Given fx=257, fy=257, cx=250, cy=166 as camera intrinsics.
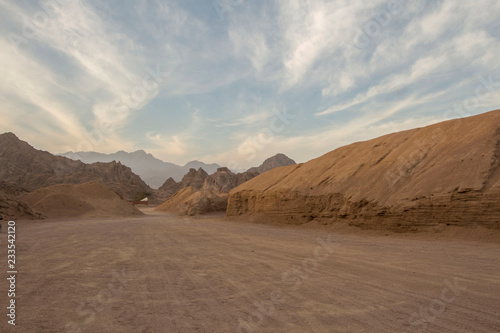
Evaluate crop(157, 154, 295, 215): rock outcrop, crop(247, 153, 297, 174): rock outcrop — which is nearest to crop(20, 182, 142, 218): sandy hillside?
crop(157, 154, 295, 215): rock outcrop

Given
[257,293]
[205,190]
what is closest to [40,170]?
[205,190]

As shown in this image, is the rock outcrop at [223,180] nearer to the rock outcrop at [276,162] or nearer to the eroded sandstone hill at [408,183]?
the rock outcrop at [276,162]

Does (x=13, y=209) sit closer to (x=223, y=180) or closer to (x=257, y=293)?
(x=257, y=293)

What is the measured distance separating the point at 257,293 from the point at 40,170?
98.9 meters

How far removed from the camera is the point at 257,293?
4215 mm

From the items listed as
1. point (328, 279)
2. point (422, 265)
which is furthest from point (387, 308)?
point (422, 265)

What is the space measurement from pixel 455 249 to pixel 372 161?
985cm

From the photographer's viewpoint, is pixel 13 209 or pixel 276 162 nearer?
pixel 13 209

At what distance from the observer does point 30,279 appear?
16.0 feet

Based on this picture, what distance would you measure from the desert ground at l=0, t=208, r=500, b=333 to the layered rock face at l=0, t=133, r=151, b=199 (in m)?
81.8

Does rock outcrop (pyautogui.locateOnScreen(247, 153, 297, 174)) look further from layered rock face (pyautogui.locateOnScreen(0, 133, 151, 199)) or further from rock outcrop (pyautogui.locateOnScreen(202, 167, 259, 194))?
layered rock face (pyautogui.locateOnScreen(0, 133, 151, 199))

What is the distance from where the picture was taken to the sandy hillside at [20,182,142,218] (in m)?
29.8

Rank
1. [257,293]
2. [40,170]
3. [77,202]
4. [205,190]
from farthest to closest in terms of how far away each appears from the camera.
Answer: [40,170] → [205,190] → [77,202] → [257,293]

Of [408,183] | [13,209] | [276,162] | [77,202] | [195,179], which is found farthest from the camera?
[276,162]
